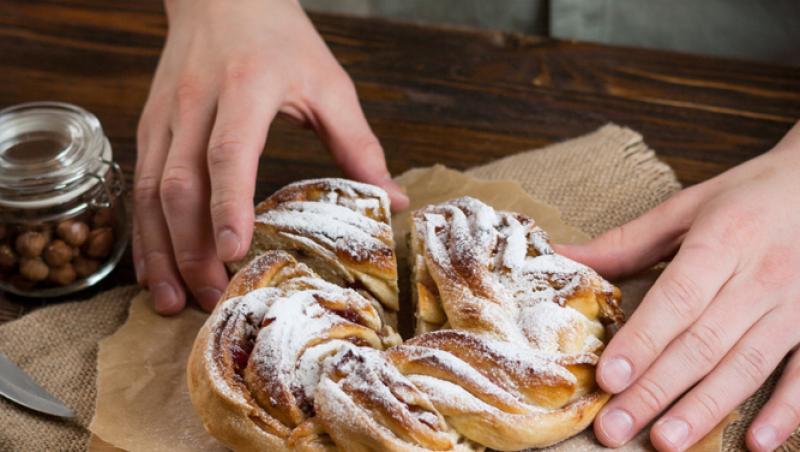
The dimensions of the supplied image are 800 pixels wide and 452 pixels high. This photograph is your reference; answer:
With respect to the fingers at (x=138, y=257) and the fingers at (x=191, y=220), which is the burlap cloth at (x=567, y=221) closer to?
the fingers at (x=138, y=257)

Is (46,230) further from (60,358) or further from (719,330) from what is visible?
(719,330)

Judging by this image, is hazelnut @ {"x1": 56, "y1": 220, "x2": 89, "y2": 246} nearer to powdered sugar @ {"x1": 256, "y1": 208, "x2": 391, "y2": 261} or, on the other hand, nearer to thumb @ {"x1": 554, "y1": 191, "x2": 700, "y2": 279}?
powdered sugar @ {"x1": 256, "y1": 208, "x2": 391, "y2": 261}

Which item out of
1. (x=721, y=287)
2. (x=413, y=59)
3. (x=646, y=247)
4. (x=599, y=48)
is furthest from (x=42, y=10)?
(x=721, y=287)

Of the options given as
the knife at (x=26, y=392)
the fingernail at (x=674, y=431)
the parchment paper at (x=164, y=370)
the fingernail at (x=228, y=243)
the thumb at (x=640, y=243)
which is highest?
the thumb at (x=640, y=243)

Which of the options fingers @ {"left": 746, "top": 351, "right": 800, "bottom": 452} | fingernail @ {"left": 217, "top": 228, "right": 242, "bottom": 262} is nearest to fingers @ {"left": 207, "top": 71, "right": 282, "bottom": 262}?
fingernail @ {"left": 217, "top": 228, "right": 242, "bottom": 262}

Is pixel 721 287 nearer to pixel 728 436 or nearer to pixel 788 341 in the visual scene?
pixel 788 341

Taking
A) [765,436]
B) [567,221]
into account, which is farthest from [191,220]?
[765,436]

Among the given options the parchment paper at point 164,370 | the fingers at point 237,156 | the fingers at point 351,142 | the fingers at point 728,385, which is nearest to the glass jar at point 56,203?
the parchment paper at point 164,370
